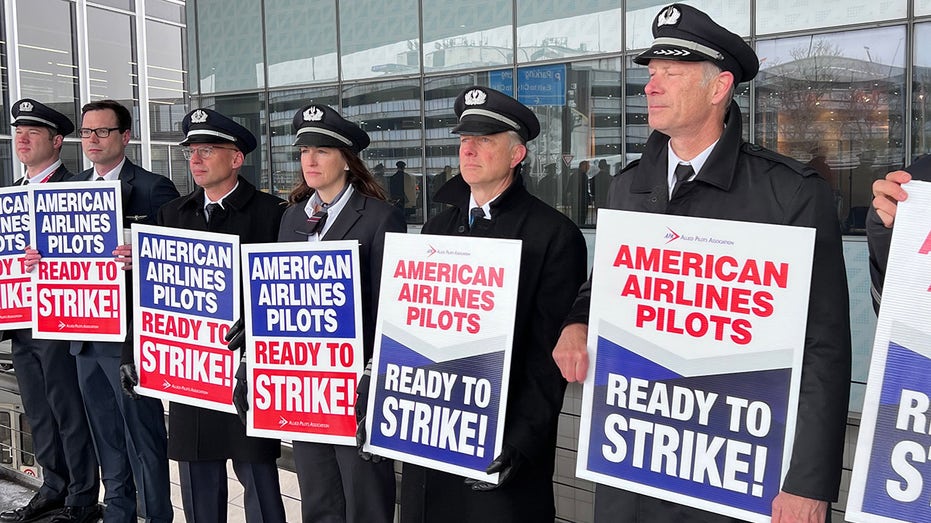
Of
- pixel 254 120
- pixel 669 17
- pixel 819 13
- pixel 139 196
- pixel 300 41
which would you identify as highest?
pixel 300 41

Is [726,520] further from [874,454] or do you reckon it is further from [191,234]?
[191,234]

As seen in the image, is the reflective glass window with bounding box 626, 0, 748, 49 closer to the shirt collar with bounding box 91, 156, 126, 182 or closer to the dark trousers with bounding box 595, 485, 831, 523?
the shirt collar with bounding box 91, 156, 126, 182

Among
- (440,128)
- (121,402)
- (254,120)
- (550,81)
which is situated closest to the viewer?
(121,402)

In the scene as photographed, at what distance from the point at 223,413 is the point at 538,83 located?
8.57 metres

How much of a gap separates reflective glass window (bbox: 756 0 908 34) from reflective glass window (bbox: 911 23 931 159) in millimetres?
322

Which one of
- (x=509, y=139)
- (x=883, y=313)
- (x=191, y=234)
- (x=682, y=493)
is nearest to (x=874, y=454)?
(x=883, y=313)

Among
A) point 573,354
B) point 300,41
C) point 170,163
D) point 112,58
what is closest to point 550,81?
point 300,41

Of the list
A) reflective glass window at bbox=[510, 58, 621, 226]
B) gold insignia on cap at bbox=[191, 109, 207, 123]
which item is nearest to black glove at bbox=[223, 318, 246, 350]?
gold insignia on cap at bbox=[191, 109, 207, 123]

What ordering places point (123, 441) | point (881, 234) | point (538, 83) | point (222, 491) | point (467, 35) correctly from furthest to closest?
point (467, 35) → point (538, 83) → point (123, 441) → point (222, 491) → point (881, 234)

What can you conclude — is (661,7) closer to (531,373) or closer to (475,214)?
(475,214)

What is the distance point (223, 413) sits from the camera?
10.3 feet

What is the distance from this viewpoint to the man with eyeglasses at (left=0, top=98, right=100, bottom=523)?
12.6 ft

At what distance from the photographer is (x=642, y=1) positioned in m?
9.89

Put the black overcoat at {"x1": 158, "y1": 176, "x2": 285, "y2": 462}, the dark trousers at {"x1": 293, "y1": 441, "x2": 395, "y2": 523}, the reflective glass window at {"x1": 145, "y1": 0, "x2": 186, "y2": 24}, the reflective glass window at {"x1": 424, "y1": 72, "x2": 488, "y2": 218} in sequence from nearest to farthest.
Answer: the dark trousers at {"x1": 293, "y1": 441, "x2": 395, "y2": 523}
the black overcoat at {"x1": 158, "y1": 176, "x2": 285, "y2": 462}
the reflective glass window at {"x1": 424, "y1": 72, "x2": 488, "y2": 218}
the reflective glass window at {"x1": 145, "y1": 0, "x2": 186, "y2": 24}
